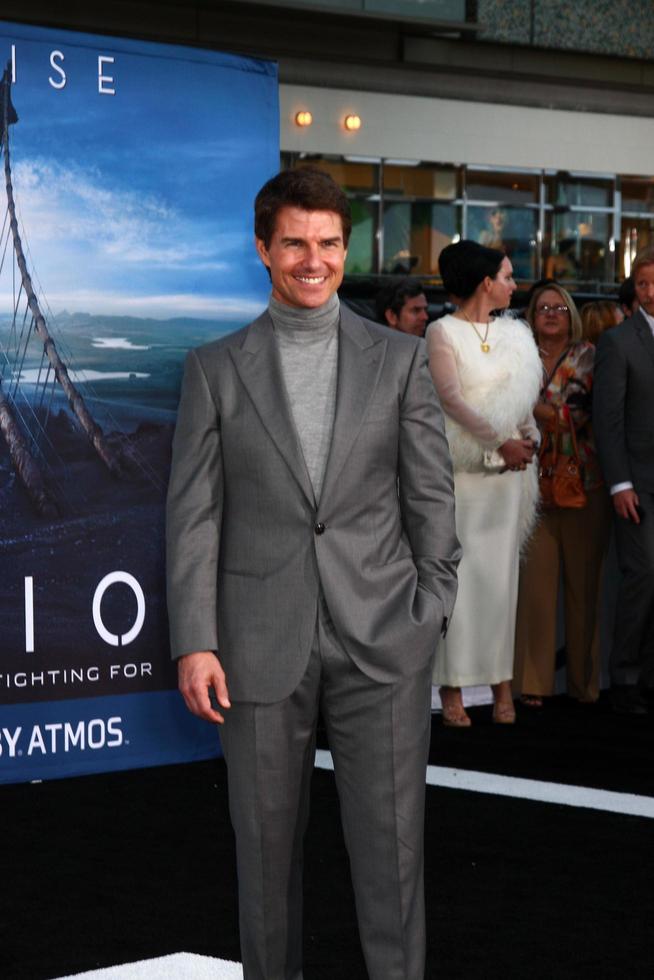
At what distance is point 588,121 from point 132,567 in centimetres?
1826

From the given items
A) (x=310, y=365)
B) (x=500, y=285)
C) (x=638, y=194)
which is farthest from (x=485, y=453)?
(x=638, y=194)

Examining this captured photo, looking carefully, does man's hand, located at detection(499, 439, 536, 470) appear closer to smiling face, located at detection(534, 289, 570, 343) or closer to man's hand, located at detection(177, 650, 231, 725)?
smiling face, located at detection(534, 289, 570, 343)

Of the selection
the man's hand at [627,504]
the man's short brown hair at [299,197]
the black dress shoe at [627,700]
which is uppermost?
the man's short brown hair at [299,197]

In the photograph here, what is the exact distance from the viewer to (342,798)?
314cm

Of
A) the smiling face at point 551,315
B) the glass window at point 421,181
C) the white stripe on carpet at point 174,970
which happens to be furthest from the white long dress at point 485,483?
the glass window at point 421,181

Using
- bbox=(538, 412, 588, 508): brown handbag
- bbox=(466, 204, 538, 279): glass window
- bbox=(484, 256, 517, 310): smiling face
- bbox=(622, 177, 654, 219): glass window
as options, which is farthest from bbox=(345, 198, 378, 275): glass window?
bbox=(484, 256, 517, 310): smiling face

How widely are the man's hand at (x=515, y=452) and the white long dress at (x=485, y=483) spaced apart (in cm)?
3

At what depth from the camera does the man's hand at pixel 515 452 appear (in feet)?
22.5

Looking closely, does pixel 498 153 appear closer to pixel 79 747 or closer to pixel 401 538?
pixel 79 747

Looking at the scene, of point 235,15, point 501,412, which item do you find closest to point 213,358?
point 501,412

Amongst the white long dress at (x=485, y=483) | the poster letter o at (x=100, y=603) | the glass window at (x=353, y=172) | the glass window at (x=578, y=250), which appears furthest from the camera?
the glass window at (x=578, y=250)

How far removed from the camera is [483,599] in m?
7.06

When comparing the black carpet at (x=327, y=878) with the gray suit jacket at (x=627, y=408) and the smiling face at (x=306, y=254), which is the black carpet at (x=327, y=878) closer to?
the gray suit jacket at (x=627, y=408)

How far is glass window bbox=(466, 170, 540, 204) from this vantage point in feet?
71.1
